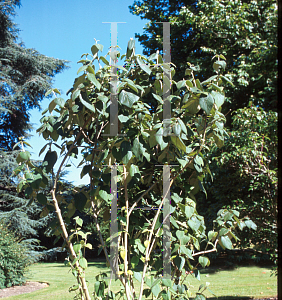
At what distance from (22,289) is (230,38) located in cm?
740

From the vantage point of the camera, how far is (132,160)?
1.50 m

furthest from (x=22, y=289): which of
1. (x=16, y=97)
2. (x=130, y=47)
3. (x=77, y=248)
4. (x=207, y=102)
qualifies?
(x=16, y=97)

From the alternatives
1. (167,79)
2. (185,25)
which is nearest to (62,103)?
(167,79)

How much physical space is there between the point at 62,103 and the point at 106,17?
2.09ft

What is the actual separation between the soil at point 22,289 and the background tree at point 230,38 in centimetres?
575

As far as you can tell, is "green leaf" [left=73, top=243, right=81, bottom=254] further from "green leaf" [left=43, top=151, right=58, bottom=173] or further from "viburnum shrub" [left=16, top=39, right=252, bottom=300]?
"green leaf" [left=43, top=151, right=58, bottom=173]

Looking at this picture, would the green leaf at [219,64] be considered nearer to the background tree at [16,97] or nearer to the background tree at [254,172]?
the background tree at [254,172]

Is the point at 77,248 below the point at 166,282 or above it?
above

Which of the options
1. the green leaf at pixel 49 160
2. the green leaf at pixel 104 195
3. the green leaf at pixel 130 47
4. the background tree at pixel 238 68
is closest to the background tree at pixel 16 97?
the background tree at pixel 238 68

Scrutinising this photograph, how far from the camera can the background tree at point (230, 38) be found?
6.77 m

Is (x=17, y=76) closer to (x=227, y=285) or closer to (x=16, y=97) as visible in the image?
(x=16, y=97)

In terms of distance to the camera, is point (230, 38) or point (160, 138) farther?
point (230, 38)

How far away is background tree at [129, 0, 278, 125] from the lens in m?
6.77

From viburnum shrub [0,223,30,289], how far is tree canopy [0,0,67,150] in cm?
582
